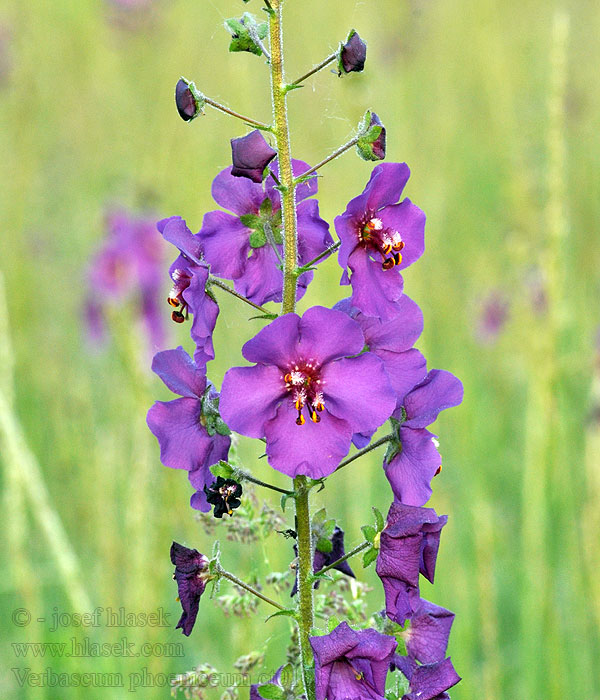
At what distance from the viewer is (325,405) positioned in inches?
53.5

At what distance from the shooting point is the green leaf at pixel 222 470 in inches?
53.4

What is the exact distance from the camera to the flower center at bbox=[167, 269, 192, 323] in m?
1.46

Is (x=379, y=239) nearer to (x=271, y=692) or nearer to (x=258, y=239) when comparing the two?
(x=258, y=239)

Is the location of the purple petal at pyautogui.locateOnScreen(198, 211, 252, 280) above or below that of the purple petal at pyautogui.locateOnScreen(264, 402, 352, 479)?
above

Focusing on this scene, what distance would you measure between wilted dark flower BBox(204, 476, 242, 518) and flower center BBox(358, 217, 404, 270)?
414 mm

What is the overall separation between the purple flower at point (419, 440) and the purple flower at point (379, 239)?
0.44 ft

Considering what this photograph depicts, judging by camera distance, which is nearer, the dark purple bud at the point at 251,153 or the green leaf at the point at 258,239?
the dark purple bud at the point at 251,153

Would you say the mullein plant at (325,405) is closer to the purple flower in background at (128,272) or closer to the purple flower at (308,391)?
the purple flower at (308,391)

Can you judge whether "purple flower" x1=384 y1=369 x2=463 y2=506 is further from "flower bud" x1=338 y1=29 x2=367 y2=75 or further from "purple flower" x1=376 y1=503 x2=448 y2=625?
"flower bud" x1=338 y1=29 x2=367 y2=75

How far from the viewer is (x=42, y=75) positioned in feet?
22.8

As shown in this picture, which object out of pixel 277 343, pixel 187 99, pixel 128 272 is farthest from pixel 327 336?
pixel 128 272

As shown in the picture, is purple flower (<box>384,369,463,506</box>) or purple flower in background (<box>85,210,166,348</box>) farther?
purple flower in background (<box>85,210,166,348</box>)

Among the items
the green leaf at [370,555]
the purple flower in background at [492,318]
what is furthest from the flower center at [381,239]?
the purple flower in background at [492,318]

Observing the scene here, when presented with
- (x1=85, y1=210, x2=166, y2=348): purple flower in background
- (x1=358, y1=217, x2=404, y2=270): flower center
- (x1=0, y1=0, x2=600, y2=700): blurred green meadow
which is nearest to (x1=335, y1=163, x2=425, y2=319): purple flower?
(x1=358, y1=217, x2=404, y2=270): flower center
